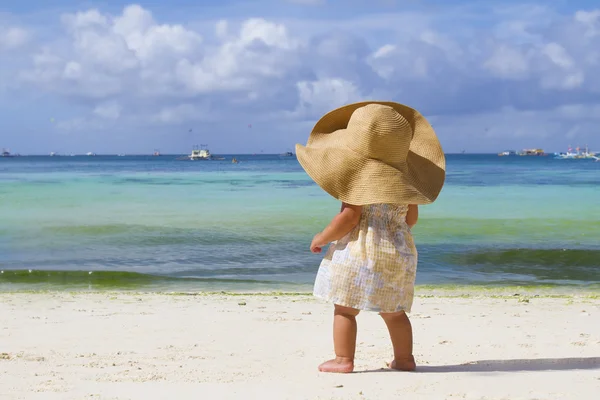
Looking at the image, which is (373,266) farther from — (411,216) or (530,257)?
(530,257)

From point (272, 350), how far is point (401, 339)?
1.16 m

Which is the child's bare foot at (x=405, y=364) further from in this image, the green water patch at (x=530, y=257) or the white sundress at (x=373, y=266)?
the green water patch at (x=530, y=257)

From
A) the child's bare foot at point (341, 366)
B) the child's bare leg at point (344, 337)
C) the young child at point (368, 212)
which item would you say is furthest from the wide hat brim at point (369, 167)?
the child's bare foot at point (341, 366)

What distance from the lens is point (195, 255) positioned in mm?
12406

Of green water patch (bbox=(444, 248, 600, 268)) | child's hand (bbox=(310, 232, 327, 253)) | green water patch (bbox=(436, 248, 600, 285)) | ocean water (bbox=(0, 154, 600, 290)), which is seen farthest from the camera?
green water patch (bbox=(444, 248, 600, 268))

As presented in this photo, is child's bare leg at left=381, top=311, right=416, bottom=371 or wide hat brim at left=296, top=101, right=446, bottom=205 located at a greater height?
wide hat brim at left=296, top=101, right=446, bottom=205

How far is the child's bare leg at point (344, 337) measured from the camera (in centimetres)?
440

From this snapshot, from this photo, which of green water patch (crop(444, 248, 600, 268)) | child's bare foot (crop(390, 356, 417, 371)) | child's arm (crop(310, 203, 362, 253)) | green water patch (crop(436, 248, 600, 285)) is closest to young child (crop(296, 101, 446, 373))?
child's arm (crop(310, 203, 362, 253))

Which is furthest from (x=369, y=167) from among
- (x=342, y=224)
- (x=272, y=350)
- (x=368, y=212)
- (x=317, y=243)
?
(x=272, y=350)

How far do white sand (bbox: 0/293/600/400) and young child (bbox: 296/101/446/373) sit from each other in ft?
1.73

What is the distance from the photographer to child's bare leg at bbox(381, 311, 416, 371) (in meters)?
4.47

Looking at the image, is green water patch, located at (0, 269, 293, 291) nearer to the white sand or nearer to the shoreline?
the shoreline

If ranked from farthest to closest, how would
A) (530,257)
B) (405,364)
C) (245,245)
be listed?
1. (245,245)
2. (530,257)
3. (405,364)

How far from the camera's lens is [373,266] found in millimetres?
4207
